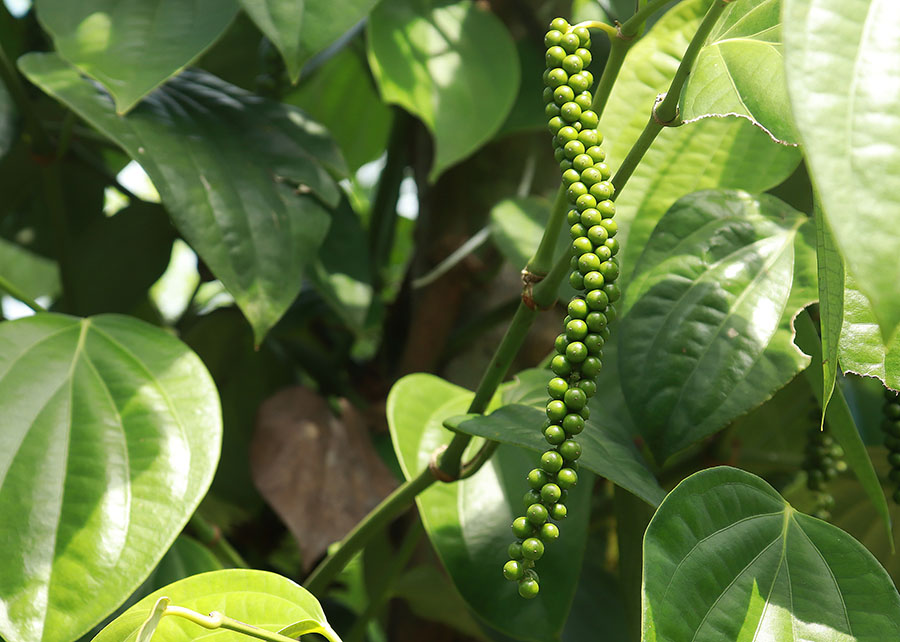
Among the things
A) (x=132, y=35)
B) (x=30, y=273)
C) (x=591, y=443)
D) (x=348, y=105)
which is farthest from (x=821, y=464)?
(x=30, y=273)

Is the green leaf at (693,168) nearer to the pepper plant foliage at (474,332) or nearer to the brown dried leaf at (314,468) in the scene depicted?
the pepper plant foliage at (474,332)

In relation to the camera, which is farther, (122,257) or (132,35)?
(122,257)

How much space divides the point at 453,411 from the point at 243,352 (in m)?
0.31

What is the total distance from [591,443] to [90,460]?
0.23 meters

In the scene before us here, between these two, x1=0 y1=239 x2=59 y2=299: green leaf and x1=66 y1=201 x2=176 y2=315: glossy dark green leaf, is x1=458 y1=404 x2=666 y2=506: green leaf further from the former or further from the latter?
x1=0 y1=239 x2=59 y2=299: green leaf

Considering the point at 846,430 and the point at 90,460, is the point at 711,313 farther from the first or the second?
the point at 90,460

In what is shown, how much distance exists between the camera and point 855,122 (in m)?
0.17

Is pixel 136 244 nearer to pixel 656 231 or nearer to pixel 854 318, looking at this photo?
pixel 656 231

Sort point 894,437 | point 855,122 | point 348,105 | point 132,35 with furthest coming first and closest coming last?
point 348,105 < point 132,35 < point 894,437 < point 855,122

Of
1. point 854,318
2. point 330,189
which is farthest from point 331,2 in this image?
point 854,318

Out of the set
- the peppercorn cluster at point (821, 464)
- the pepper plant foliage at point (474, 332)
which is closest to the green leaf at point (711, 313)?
the pepper plant foliage at point (474, 332)

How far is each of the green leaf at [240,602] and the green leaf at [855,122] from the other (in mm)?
241

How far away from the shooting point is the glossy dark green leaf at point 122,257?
69 centimetres

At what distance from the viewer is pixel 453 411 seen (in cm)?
49
